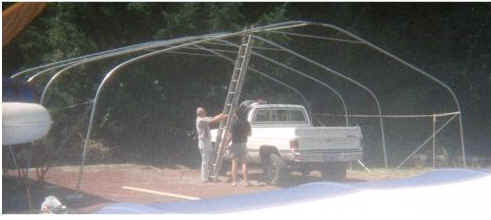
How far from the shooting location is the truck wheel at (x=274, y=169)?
11820 millimetres

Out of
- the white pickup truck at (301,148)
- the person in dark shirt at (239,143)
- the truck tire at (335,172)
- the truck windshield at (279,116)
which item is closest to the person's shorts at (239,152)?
the person in dark shirt at (239,143)

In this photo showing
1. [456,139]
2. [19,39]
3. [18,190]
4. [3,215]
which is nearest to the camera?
[3,215]

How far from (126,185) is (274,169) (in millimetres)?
3065

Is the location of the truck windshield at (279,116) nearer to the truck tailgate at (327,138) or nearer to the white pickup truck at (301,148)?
the white pickup truck at (301,148)

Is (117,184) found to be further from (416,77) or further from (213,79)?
(416,77)

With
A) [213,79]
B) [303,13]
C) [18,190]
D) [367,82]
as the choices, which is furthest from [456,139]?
[18,190]

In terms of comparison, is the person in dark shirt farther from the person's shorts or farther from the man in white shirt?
the man in white shirt

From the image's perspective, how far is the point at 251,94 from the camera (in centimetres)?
1550

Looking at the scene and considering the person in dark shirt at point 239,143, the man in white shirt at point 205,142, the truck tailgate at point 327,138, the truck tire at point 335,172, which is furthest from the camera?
the truck tire at point 335,172

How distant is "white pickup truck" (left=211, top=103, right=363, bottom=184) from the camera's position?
1151cm

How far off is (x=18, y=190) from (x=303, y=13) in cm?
937

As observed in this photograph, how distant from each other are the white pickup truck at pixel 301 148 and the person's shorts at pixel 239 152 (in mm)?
476

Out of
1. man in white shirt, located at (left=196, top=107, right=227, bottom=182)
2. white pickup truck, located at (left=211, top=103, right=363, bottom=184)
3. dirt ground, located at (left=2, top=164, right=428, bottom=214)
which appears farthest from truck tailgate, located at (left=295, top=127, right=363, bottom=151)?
man in white shirt, located at (left=196, top=107, right=227, bottom=182)

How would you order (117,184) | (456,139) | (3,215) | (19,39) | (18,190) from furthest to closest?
(456,139) < (19,39) < (117,184) < (18,190) < (3,215)
